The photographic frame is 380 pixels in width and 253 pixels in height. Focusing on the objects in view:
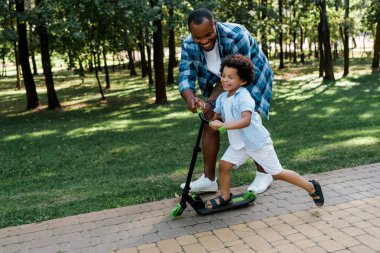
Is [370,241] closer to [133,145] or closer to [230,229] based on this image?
[230,229]

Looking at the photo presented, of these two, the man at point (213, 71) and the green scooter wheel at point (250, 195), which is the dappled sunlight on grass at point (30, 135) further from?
the green scooter wheel at point (250, 195)

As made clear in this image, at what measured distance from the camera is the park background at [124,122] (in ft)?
18.2

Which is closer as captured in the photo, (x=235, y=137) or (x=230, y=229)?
(x=230, y=229)

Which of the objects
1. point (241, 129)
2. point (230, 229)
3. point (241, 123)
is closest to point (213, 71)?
point (241, 129)

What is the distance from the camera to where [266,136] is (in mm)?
3873

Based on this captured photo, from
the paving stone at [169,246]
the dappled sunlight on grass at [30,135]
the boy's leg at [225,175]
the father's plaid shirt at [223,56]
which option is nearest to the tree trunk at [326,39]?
the dappled sunlight on grass at [30,135]

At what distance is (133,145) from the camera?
9.46 m

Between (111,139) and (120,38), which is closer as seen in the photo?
(111,139)

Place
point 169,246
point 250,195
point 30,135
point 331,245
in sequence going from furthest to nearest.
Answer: point 30,135 → point 250,195 → point 169,246 → point 331,245

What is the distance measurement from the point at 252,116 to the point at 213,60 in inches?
28.6

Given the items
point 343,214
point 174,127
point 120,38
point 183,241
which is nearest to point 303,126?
point 174,127

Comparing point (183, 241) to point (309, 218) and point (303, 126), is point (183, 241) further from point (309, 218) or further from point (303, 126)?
point (303, 126)

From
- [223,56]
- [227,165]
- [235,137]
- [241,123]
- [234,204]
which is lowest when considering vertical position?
[234,204]

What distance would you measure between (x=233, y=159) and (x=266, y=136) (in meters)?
0.38
